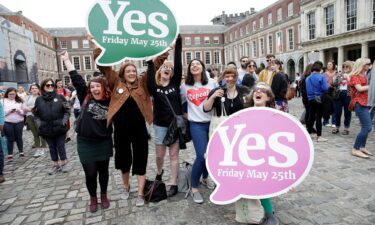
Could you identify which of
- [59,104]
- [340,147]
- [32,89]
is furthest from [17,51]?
[340,147]

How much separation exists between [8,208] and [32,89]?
3611 millimetres

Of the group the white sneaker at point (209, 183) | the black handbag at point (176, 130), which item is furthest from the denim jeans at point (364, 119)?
the black handbag at point (176, 130)

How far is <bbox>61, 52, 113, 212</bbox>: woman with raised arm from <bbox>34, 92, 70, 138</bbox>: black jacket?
1954mm

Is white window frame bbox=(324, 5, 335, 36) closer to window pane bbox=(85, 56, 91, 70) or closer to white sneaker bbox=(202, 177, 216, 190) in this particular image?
white sneaker bbox=(202, 177, 216, 190)

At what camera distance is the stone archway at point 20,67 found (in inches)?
701

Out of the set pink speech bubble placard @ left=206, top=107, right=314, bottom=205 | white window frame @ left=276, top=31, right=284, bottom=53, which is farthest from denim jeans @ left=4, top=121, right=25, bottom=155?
white window frame @ left=276, top=31, right=284, bottom=53

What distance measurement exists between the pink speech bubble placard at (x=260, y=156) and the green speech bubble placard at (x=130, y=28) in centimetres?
132

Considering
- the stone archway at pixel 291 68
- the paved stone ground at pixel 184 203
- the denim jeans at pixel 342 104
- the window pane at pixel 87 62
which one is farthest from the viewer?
the window pane at pixel 87 62

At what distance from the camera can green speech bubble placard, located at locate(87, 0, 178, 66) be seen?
9.50 ft

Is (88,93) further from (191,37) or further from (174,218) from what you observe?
(191,37)

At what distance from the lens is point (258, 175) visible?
244 cm

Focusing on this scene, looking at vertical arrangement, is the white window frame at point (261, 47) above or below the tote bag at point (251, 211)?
above

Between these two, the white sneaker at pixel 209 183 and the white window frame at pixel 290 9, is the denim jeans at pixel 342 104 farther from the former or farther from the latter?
the white window frame at pixel 290 9

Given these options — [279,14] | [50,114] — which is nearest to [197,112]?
[50,114]
